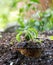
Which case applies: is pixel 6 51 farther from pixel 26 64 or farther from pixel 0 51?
pixel 26 64

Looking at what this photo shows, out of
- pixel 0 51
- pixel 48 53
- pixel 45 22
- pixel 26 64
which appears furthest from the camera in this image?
pixel 45 22

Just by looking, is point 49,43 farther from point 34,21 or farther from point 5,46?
point 34,21

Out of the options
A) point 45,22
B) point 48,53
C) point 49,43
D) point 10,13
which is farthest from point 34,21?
point 10,13

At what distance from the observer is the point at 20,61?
234cm

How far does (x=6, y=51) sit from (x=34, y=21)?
179 centimetres

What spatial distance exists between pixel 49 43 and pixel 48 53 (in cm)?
33

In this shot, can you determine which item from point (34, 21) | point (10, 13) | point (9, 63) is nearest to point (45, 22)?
point (34, 21)

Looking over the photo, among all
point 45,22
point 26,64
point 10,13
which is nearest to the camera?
point 26,64

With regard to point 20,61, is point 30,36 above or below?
above

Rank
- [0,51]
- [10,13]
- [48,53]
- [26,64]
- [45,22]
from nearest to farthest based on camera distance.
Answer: [26,64], [48,53], [0,51], [45,22], [10,13]

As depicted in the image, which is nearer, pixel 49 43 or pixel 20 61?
pixel 20 61

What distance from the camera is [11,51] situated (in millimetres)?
2578

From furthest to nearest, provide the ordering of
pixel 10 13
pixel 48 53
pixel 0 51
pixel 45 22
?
pixel 10 13 → pixel 45 22 → pixel 0 51 → pixel 48 53

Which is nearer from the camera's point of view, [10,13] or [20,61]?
[20,61]
